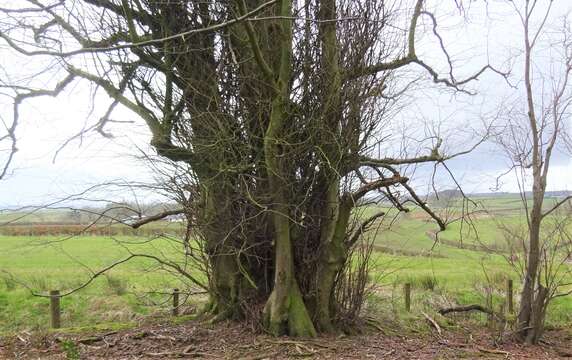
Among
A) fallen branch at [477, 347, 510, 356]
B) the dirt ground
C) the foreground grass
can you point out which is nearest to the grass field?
the foreground grass

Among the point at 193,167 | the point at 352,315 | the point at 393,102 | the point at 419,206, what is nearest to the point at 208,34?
Result: the point at 193,167

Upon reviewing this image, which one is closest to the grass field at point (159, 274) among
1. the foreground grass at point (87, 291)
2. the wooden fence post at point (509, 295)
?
the foreground grass at point (87, 291)

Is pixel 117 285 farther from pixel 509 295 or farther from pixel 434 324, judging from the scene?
pixel 509 295

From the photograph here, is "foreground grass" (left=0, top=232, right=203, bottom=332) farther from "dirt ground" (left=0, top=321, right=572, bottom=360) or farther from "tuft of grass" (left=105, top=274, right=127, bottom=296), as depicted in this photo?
"dirt ground" (left=0, top=321, right=572, bottom=360)

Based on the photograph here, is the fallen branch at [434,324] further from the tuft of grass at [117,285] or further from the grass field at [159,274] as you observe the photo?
the tuft of grass at [117,285]

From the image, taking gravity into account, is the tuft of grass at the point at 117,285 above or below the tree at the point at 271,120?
below

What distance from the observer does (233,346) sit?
20.8ft

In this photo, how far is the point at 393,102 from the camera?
7301mm

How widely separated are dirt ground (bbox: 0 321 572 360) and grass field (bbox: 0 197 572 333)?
3.82 ft

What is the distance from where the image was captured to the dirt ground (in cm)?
603

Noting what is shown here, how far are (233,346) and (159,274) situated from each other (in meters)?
7.88

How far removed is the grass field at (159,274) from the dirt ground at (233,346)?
116 centimetres

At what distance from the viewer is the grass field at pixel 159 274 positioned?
783 cm

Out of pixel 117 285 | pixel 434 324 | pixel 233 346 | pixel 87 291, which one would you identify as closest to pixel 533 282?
pixel 434 324
